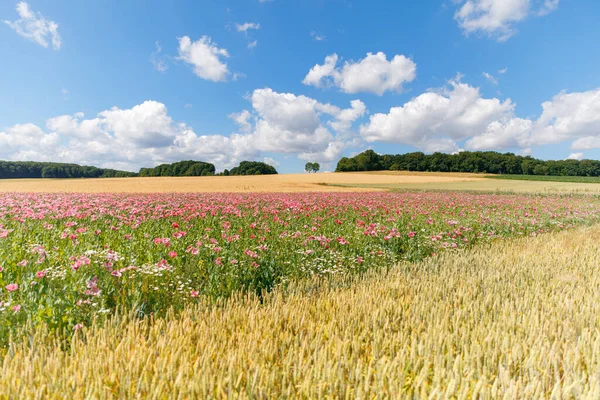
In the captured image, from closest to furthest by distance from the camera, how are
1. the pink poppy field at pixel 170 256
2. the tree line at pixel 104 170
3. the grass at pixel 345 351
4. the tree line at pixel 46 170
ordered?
the grass at pixel 345 351, the pink poppy field at pixel 170 256, the tree line at pixel 46 170, the tree line at pixel 104 170

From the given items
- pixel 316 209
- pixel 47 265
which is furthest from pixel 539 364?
pixel 316 209

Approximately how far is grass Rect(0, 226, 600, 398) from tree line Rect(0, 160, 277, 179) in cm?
9110

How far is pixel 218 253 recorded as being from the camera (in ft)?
15.7

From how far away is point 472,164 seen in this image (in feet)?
293

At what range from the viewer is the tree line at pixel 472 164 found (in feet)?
259

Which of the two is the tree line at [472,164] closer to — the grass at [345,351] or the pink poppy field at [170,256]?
the pink poppy field at [170,256]

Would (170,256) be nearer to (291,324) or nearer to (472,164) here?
(291,324)

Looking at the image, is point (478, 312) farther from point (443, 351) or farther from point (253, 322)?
point (253, 322)

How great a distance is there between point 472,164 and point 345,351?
100 metres

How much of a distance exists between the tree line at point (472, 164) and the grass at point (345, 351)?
93.4 m

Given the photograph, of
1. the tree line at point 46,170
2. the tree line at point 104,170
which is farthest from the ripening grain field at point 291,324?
the tree line at point 46,170

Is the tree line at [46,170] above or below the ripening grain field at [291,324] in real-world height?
above

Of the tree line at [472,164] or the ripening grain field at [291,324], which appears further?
the tree line at [472,164]

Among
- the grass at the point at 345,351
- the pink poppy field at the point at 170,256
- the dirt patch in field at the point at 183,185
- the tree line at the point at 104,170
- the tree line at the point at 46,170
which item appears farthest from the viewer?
the tree line at the point at 104,170
